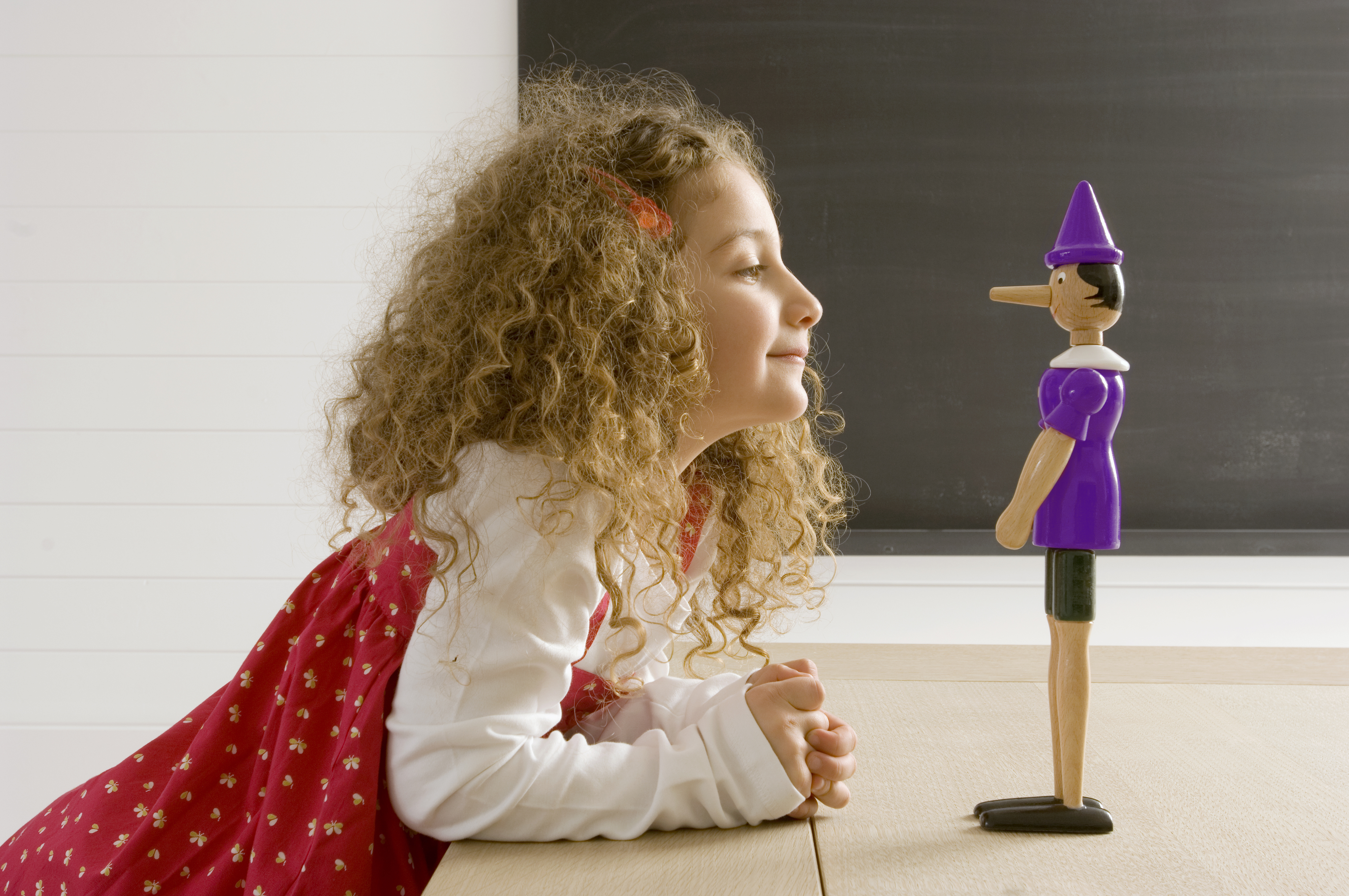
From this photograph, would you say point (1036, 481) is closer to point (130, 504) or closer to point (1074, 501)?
point (1074, 501)

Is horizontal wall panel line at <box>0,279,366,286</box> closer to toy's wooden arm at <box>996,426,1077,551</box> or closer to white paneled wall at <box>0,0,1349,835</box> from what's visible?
white paneled wall at <box>0,0,1349,835</box>

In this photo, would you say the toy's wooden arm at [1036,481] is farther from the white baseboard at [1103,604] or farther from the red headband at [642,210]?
the white baseboard at [1103,604]

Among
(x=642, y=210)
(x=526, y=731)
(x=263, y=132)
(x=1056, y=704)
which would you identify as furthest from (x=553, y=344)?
(x=263, y=132)

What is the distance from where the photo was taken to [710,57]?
1.81 metres

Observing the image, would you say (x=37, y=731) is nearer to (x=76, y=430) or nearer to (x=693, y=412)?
(x=76, y=430)

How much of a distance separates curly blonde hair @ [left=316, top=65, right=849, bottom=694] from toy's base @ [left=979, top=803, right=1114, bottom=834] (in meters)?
0.27

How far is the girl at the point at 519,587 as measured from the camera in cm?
63

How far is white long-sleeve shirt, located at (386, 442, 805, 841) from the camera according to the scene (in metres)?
0.62

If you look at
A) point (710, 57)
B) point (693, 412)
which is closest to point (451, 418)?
point (693, 412)

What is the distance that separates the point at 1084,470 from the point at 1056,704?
14cm

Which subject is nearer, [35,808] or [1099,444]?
[1099,444]

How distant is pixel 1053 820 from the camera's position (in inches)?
24.7

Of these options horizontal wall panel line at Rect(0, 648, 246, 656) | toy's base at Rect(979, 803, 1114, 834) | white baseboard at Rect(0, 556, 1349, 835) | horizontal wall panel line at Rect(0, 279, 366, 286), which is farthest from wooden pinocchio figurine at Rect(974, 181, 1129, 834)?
horizontal wall panel line at Rect(0, 648, 246, 656)

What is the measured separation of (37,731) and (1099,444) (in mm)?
2046
